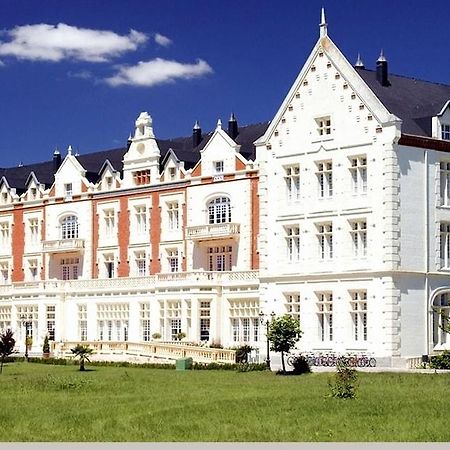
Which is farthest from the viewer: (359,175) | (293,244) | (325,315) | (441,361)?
(293,244)

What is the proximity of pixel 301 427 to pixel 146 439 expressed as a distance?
Answer: 3.95 meters

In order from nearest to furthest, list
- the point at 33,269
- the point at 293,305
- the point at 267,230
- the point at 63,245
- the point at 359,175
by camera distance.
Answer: the point at 359,175 → the point at 293,305 → the point at 267,230 → the point at 63,245 → the point at 33,269

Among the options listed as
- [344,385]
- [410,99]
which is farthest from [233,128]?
[344,385]

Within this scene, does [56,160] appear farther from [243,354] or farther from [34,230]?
[243,354]

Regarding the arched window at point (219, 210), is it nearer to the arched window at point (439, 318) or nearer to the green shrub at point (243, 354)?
the green shrub at point (243, 354)

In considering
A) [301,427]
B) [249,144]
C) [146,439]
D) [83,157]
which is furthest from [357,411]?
[83,157]

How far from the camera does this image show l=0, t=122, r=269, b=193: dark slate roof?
67812 millimetres

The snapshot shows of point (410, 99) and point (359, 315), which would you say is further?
point (410, 99)

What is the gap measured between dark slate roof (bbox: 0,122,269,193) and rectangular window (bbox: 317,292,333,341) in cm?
1261

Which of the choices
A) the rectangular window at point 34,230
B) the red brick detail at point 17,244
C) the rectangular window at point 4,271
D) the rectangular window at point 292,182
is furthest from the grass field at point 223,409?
the rectangular window at point 4,271

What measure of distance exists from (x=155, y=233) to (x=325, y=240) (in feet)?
56.6

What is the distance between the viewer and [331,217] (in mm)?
55812

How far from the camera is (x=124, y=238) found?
7312 cm

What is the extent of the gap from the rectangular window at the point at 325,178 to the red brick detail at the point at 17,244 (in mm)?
29905
